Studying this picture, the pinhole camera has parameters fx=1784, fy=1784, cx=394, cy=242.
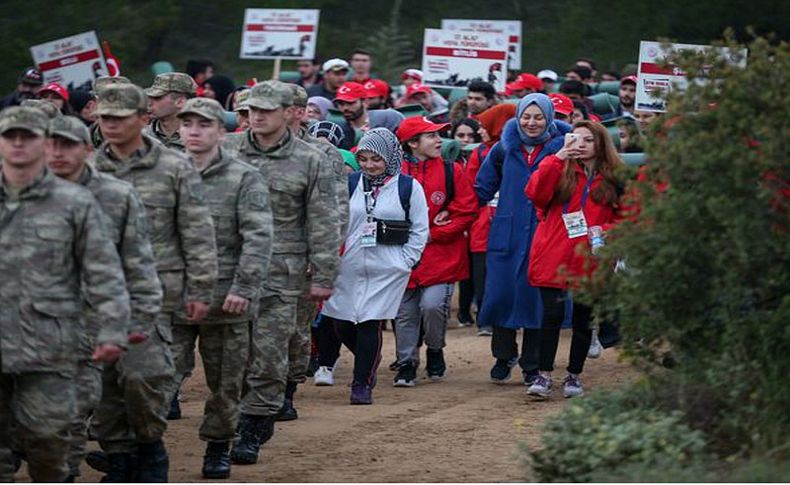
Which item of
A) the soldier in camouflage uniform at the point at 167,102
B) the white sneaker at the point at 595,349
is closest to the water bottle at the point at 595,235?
the soldier in camouflage uniform at the point at 167,102

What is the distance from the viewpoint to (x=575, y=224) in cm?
1254

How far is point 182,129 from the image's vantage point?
9.76 metres

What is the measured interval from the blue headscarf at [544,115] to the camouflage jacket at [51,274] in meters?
5.90

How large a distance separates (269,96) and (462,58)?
12.2m

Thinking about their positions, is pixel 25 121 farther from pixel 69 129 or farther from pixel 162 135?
pixel 162 135

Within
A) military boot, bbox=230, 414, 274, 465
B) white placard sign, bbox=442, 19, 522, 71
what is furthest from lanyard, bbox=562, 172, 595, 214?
white placard sign, bbox=442, 19, 522, 71

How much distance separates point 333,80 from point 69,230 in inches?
551

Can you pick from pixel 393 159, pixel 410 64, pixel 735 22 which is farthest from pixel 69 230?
pixel 410 64

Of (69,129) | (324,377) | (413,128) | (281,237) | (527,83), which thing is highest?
(69,129)

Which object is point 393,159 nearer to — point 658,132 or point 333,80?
point 658,132

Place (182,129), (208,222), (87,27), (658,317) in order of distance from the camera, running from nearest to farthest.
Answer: (658,317) → (208,222) → (182,129) → (87,27)

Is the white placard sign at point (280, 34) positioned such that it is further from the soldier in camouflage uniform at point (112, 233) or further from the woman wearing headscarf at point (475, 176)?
the soldier in camouflage uniform at point (112, 233)

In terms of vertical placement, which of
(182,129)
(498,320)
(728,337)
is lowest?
(498,320)

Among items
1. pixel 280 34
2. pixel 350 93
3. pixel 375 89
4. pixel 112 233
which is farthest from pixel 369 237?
pixel 280 34
